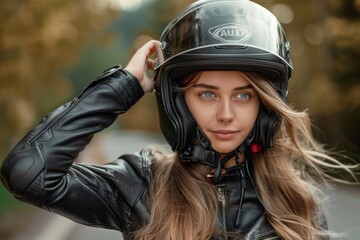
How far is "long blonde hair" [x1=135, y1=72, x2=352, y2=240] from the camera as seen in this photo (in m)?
2.61

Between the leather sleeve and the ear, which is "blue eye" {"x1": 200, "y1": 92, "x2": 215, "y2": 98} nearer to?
the ear

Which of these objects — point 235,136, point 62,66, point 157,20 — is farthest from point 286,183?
point 157,20

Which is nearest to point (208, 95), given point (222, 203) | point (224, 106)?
point (224, 106)

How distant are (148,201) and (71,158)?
418 millimetres

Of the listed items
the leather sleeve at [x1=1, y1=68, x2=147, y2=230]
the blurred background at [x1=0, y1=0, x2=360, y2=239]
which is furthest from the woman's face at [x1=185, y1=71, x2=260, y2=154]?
the blurred background at [x1=0, y1=0, x2=360, y2=239]

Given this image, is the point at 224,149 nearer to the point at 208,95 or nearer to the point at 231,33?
the point at 208,95

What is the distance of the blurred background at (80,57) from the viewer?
8.59 meters

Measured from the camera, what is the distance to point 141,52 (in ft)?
9.23

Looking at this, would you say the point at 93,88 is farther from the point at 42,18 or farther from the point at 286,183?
the point at 42,18

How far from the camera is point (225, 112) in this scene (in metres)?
2.55

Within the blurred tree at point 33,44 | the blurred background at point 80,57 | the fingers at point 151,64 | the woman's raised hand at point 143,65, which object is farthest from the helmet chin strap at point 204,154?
the blurred tree at point 33,44

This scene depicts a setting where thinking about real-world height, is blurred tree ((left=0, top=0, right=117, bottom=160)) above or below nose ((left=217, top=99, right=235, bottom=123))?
below

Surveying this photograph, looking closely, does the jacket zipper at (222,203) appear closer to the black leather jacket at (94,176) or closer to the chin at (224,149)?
the black leather jacket at (94,176)

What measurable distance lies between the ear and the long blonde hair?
0.08 metres
